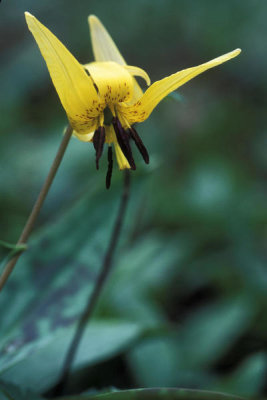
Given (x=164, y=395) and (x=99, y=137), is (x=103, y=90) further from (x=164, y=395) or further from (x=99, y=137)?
(x=164, y=395)

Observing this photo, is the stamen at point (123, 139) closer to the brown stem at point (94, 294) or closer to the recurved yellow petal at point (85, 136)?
the recurved yellow petal at point (85, 136)

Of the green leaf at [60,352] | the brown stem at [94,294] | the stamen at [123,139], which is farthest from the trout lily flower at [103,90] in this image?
the green leaf at [60,352]

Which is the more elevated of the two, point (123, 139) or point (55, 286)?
point (123, 139)

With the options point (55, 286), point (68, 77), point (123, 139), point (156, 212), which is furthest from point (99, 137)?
point (156, 212)

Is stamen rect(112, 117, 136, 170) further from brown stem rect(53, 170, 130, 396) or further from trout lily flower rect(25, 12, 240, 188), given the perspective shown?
brown stem rect(53, 170, 130, 396)

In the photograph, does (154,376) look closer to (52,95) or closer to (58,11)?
(52,95)

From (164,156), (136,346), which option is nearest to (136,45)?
(164,156)

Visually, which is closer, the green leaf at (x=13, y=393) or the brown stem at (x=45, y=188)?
the brown stem at (x=45, y=188)
